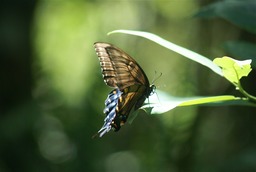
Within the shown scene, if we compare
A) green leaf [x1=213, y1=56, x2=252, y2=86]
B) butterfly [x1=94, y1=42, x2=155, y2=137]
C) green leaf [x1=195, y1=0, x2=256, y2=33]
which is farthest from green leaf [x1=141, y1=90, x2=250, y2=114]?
green leaf [x1=195, y1=0, x2=256, y2=33]

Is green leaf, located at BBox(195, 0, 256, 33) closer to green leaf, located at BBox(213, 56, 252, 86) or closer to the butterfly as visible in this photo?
the butterfly

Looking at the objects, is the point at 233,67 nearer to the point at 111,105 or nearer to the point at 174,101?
the point at 174,101

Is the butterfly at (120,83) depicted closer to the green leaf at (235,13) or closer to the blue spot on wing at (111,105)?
the blue spot on wing at (111,105)

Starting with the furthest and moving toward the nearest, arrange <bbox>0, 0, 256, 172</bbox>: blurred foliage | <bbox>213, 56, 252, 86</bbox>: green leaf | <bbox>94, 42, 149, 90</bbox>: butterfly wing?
<bbox>0, 0, 256, 172</bbox>: blurred foliage < <bbox>94, 42, 149, 90</bbox>: butterfly wing < <bbox>213, 56, 252, 86</bbox>: green leaf

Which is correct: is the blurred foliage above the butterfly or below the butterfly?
below

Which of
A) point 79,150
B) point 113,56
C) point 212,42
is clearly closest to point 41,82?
point 79,150

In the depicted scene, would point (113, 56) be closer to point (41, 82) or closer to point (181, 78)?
point (181, 78)

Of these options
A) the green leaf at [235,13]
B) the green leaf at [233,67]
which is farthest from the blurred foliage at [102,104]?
the green leaf at [233,67]
